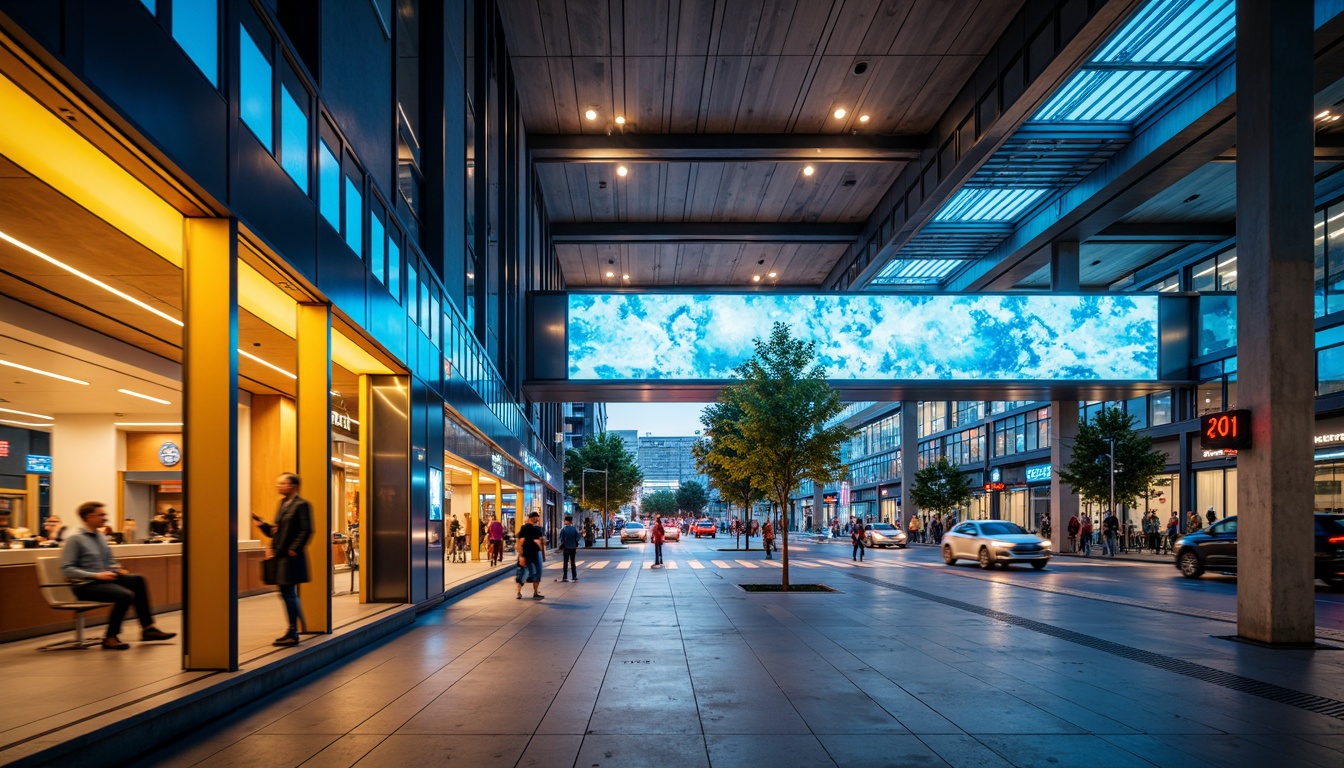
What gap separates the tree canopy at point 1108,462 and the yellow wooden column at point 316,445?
108 ft

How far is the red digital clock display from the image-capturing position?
11.7 metres

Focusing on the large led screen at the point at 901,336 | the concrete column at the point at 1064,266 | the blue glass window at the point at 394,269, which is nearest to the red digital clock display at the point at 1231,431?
the blue glass window at the point at 394,269

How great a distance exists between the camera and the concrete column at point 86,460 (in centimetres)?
1756

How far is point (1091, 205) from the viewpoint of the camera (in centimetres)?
2997

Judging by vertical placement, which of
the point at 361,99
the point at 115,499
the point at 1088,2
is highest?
the point at 1088,2

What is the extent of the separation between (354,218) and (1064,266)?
28638 mm

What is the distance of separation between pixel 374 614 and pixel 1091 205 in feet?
84.7

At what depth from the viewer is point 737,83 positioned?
2794 cm

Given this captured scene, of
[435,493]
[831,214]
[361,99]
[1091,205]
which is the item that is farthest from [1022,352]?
[361,99]

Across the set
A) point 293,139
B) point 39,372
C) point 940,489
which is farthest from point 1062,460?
point 39,372

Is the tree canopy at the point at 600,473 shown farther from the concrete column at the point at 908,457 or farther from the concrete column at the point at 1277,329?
the concrete column at the point at 1277,329

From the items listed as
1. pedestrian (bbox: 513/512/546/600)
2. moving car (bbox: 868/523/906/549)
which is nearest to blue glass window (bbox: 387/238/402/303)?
pedestrian (bbox: 513/512/546/600)

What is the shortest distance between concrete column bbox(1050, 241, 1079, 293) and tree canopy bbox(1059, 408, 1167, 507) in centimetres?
673

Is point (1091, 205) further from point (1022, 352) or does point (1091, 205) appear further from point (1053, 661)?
point (1053, 661)
